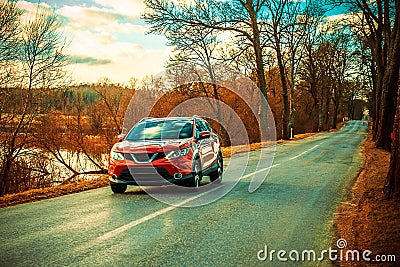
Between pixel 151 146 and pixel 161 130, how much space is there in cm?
115

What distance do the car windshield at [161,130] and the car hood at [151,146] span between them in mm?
412

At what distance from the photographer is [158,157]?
9.42 meters

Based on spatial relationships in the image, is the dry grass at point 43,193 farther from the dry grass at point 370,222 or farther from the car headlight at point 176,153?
the dry grass at point 370,222

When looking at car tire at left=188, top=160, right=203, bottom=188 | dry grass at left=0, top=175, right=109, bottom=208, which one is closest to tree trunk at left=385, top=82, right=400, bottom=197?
car tire at left=188, top=160, right=203, bottom=188

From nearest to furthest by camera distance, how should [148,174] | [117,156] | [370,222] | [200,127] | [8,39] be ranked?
[370,222] → [148,174] → [117,156] → [200,127] → [8,39]

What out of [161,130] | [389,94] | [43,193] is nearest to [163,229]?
[161,130]

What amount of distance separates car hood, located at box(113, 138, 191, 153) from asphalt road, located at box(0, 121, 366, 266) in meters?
1.07

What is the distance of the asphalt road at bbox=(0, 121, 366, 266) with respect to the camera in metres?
4.96

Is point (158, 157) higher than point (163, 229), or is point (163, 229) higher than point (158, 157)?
point (158, 157)

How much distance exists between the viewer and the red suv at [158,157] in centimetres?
937

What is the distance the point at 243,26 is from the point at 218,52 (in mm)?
11308

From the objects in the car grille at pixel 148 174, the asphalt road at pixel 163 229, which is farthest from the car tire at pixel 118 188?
the car grille at pixel 148 174

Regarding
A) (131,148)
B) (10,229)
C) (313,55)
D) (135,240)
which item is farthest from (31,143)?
(313,55)
